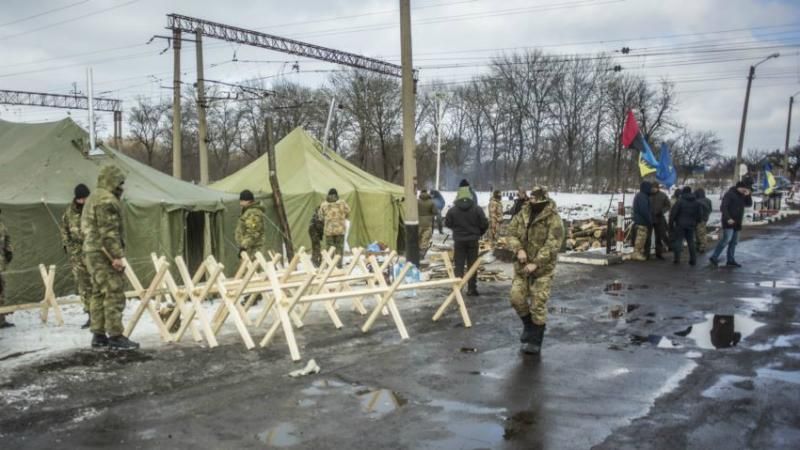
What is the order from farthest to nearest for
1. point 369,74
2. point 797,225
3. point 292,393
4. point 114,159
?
point 369,74 → point 797,225 → point 114,159 → point 292,393

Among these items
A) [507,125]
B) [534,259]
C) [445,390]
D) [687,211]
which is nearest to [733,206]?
[687,211]

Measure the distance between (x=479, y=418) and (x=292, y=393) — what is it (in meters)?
1.74

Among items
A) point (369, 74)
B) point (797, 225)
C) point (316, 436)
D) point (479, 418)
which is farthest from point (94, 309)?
point (369, 74)

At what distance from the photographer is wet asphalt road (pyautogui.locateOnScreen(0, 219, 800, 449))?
15.4 ft

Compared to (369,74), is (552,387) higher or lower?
lower

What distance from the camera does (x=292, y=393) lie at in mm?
5734

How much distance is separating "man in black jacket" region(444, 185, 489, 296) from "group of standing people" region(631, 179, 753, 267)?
20.5 ft

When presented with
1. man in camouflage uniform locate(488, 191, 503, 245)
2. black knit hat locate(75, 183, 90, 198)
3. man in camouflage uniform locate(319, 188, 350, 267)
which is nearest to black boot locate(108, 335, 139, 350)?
black knit hat locate(75, 183, 90, 198)

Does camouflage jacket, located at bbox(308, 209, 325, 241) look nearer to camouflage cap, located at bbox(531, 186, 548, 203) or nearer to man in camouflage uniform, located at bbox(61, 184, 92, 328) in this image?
man in camouflage uniform, located at bbox(61, 184, 92, 328)

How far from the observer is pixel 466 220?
10.6 meters

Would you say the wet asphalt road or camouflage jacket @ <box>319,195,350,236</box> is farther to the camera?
camouflage jacket @ <box>319,195,350,236</box>

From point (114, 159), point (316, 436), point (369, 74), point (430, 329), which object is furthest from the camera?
point (369, 74)

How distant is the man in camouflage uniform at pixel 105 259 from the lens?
7191mm

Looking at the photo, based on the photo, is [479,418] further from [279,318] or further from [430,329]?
[430,329]
